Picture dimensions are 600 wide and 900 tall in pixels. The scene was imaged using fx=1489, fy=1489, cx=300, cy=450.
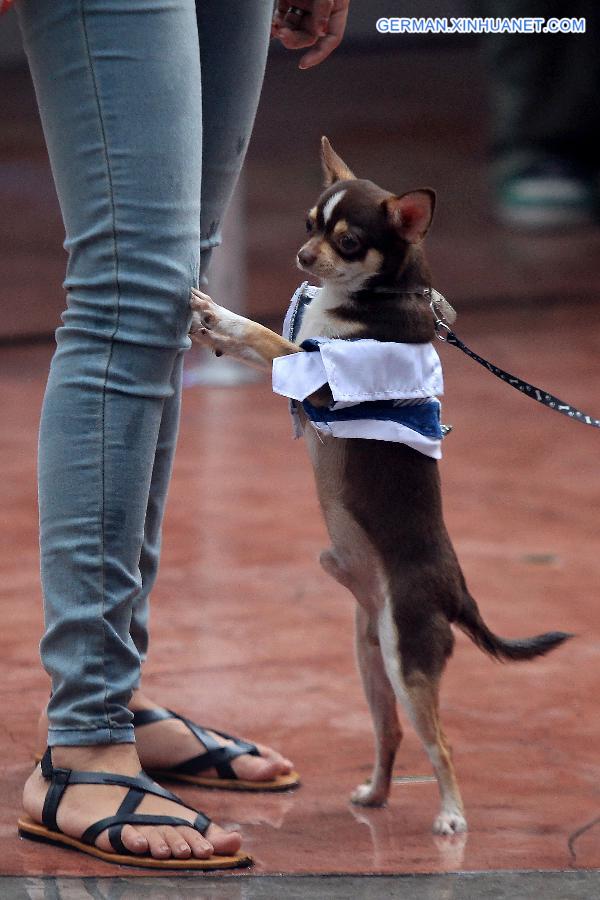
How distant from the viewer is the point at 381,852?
2186mm

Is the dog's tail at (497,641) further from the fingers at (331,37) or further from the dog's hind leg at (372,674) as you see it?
the fingers at (331,37)

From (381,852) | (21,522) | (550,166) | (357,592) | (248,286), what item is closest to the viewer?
(381,852)

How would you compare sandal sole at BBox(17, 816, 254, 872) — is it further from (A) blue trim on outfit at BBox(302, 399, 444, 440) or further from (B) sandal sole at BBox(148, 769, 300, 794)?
(A) blue trim on outfit at BBox(302, 399, 444, 440)

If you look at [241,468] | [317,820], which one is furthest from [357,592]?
[241,468]

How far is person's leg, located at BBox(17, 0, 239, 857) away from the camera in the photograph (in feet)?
6.67

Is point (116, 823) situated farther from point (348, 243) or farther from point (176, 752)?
point (348, 243)

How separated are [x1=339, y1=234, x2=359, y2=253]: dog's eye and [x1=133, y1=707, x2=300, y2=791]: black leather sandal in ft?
2.79

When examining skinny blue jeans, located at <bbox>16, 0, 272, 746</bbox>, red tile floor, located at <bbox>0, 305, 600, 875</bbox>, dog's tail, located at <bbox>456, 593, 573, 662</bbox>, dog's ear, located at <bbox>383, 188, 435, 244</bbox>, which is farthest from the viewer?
dog's tail, located at <bbox>456, 593, 573, 662</bbox>

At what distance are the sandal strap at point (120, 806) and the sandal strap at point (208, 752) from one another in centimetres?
28

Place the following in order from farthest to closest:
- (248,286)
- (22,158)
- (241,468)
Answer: (22,158), (248,286), (241,468)

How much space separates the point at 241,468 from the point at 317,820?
7.02 feet

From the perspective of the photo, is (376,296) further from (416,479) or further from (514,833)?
(514,833)

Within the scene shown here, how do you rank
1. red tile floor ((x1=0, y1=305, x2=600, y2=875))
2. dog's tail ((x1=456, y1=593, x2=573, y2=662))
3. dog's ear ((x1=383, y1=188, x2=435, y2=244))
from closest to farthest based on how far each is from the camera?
dog's ear ((x1=383, y1=188, x2=435, y2=244)), red tile floor ((x1=0, y1=305, x2=600, y2=875)), dog's tail ((x1=456, y1=593, x2=573, y2=662))

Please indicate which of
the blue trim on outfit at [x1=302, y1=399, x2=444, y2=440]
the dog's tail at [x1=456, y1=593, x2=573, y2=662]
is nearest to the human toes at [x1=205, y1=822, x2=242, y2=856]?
the dog's tail at [x1=456, y1=593, x2=573, y2=662]
